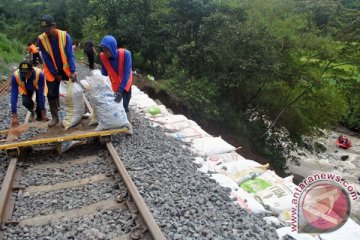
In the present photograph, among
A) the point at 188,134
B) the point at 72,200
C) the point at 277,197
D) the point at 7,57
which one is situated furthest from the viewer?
the point at 7,57

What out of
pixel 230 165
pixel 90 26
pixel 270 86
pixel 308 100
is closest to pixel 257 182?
pixel 230 165

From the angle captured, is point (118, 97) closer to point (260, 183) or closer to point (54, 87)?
point (54, 87)

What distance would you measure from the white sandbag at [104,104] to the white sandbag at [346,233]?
3415 mm

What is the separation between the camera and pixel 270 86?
14.7 metres

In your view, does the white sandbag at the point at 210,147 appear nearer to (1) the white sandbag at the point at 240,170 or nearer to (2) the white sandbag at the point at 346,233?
(1) the white sandbag at the point at 240,170

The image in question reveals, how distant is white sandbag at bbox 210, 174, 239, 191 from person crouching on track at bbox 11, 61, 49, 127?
3.36 meters

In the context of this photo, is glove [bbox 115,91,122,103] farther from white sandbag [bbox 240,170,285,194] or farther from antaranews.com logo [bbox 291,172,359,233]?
antaranews.com logo [bbox 291,172,359,233]

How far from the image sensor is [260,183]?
4.62m

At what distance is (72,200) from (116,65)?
2.60 meters

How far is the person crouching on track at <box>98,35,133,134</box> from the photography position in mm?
5434

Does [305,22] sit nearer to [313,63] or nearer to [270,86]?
[313,63]

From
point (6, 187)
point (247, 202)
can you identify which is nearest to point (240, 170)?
point (247, 202)

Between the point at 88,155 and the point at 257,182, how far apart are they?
2.53 m

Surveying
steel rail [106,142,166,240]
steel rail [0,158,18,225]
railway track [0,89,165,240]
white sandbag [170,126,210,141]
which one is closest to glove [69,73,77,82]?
railway track [0,89,165,240]
